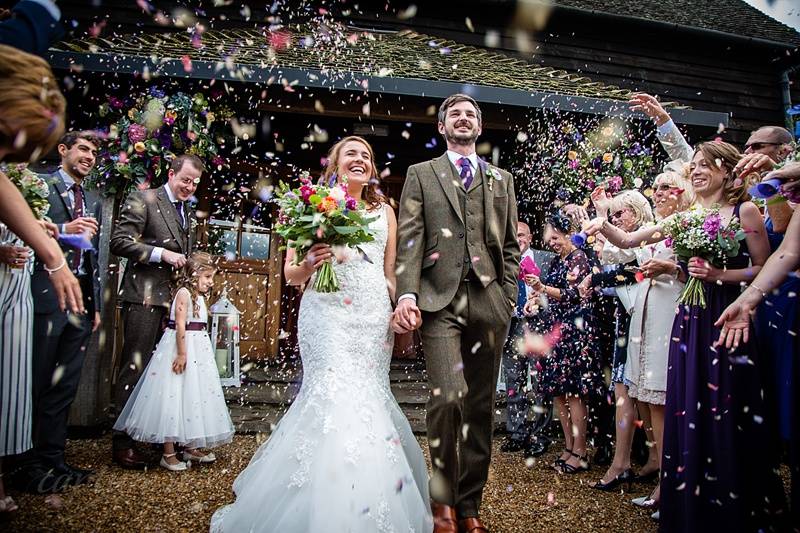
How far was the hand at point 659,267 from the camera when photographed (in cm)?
303

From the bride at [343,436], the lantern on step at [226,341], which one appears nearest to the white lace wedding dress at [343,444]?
the bride at [343,436]

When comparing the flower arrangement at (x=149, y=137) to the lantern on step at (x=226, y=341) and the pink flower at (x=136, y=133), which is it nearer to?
the pink flower at (x=136, y=133)

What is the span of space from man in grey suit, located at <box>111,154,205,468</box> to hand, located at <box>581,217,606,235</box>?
2.90 m

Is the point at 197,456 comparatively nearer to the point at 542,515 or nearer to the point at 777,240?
the point at 542,515

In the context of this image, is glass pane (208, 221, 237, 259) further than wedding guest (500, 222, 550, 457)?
Yes

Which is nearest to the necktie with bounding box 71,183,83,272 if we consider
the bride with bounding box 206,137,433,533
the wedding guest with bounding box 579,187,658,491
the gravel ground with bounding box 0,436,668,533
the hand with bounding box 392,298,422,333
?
the gravel ground with bounding box 0,436,668,533

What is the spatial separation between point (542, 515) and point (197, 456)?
103 inches

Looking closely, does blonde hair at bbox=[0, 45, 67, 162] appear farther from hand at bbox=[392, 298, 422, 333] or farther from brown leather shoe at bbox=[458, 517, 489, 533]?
brown leather shoe at bbox=[458, 517, 489, 533]

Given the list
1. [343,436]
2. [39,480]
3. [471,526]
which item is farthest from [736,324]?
[39,480]

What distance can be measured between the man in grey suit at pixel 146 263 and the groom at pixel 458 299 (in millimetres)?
2132

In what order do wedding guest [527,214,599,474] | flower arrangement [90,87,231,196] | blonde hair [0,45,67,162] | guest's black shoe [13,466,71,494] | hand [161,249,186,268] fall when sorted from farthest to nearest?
flower arrangement [90,87,231,196]
wedding guest [527,214,599,474]
hand [161,249,186,268]
guest's black shoe [13,466,71,494]
blonde hair [0,45,67,162]

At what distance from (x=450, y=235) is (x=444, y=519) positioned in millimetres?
1441

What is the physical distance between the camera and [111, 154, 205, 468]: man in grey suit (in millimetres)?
3875

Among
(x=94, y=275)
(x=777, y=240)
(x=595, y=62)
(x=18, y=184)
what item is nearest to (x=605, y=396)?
(x=777, y=240)
